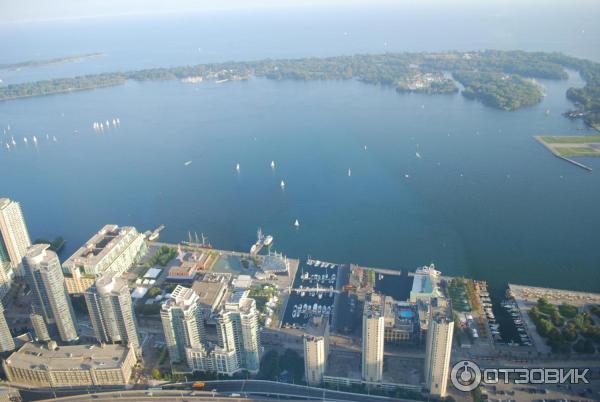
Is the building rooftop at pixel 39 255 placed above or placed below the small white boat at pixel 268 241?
above

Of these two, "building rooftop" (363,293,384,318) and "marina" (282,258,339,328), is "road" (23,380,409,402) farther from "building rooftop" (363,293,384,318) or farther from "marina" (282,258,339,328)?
"marina" (282,258,339,328)

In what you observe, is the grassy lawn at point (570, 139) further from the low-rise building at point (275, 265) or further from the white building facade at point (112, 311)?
the white building facade at point (112, 311)

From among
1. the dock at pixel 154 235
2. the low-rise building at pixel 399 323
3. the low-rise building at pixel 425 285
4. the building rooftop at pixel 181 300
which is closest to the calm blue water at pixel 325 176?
the dock at pixel 154 235

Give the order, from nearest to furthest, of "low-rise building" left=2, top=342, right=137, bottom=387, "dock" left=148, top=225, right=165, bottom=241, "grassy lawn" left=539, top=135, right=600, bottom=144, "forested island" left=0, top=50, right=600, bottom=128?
"low-rise building" left=2, top=342, right=137, bottom=387 → "dock" left=148, top=225, right=165, bottom=241 → "grassy lawn" left=539, top=135, right=600, bottom=144 → "forested island" left=0, top=50, right=600, bottom=128

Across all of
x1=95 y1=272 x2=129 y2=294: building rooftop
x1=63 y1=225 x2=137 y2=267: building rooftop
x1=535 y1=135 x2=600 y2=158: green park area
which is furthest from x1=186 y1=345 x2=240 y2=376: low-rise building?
x1=535 y1=135 x2=600 y2=158: green park area

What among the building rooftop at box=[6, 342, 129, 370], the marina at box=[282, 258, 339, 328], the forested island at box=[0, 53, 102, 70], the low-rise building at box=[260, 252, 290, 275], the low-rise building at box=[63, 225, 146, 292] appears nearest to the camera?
the building rooftop at box=[6, 342, 129, 370]

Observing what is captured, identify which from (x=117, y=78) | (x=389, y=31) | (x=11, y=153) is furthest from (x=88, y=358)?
(x=389, y=31)

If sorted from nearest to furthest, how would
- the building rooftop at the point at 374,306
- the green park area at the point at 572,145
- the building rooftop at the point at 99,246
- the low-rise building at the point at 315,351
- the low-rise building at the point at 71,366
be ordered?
1. the building rooftop at the point at 374,306
2. the low-rise building at the point at 315,351
3. the low-rise building at the point at 71,366
4. the building rooftop at the point at 99,246
5. the green park area at the point at 572,145
